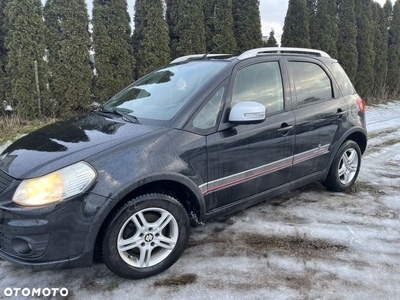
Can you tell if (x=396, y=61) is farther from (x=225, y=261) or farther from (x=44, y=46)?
(x=225, y=261)

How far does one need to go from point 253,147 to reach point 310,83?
119cm

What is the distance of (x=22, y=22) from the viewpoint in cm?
640

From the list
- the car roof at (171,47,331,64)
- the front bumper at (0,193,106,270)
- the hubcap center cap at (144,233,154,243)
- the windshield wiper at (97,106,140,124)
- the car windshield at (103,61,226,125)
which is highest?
the car roof at (171,47,331,64)

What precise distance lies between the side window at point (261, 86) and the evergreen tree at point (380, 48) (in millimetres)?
12843

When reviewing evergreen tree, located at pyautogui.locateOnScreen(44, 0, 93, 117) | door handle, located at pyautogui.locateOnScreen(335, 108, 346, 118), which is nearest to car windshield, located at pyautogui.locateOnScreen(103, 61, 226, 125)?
door handle, located at pyautogui.locateOnScreen(335, 108, 346, 118)

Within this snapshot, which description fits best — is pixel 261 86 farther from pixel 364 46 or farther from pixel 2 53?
pixel 364 46

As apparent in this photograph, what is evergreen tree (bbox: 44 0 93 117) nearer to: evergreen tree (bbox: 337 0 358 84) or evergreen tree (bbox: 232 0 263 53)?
evergreen tree (bbox: 232 0 263 53)

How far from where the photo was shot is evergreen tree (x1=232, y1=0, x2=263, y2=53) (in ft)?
31.0

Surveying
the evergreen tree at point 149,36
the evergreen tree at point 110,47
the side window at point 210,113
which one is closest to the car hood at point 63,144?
the side window at point 210,113

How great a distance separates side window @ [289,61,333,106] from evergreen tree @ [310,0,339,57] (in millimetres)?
8434

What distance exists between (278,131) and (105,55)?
5.57 metres

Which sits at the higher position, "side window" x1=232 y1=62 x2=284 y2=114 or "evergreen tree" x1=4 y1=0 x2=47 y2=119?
"evergreen tree" x1=4 y1=0 x2=47 y2=119

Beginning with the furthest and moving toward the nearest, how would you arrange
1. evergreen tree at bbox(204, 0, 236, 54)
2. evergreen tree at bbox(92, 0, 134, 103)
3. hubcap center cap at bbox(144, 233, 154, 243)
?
evergreen tree at bbox(204, 0, 236, 54) → evergreen tree at bbox(92, 0, 134, 103) → hubcap center cap at bbox(144, 233, 154, 243)

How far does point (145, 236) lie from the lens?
96.5 inches
